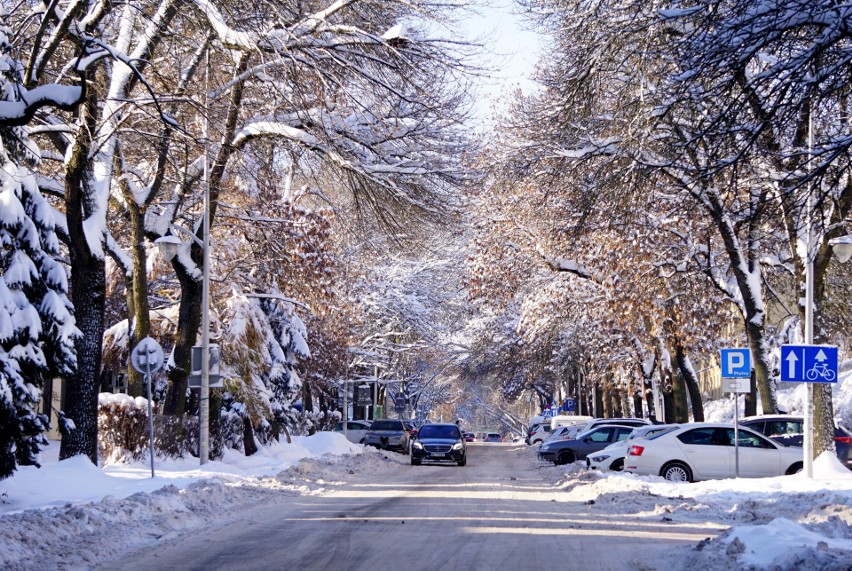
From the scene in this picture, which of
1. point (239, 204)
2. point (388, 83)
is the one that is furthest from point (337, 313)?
point (388, 83)

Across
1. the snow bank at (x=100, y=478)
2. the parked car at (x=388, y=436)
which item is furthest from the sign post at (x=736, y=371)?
the parked car at (x=388, y=436)

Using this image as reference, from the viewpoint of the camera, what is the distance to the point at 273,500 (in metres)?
18.6

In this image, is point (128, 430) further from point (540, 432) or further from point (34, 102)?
point (540, 432)

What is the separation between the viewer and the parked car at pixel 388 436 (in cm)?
4769

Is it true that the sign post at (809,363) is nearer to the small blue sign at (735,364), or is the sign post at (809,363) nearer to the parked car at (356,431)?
the small blue sign at (735,364)

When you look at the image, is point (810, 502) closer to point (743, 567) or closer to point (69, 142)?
point (743, 567)

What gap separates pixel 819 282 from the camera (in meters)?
22.9

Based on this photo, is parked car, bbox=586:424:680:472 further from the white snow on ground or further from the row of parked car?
the row of parked car

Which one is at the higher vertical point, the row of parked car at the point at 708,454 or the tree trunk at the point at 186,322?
the tree trunk at the point at 186,322

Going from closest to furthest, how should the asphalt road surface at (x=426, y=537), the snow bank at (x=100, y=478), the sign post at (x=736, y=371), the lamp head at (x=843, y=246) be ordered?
the asphalt road surface at (x=426, y=537) < the snow bank at (x=100, y=478) < the lamp head at (x=843, y=246) < the sign post at (x=736, y=371)

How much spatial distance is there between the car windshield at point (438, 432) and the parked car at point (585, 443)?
13.8 ft

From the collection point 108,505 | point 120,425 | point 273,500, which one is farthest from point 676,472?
point 108,505

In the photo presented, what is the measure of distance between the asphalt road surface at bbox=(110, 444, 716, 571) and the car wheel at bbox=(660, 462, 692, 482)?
457 cm

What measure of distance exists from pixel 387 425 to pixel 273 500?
3056 cm
